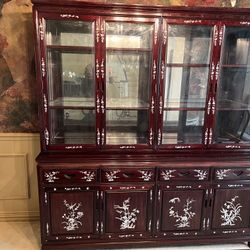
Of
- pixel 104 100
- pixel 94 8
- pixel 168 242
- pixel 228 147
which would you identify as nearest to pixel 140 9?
pixel 94 8

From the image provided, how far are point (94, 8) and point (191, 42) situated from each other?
89 cm

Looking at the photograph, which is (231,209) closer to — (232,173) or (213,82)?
(232,173)

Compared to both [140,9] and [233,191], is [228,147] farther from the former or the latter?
[140,9]

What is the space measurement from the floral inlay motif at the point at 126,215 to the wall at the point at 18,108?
3.44 feet

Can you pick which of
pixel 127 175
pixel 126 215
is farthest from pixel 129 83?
pixel 126 215

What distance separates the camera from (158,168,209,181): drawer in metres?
2.23

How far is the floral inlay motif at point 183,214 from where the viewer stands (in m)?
Answer: 2.30

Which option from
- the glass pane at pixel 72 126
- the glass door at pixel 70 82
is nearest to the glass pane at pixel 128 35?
the glass door at pixel 70 82

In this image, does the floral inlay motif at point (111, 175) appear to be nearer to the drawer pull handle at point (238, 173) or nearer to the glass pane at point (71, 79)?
the glass pane at point (71, 79)

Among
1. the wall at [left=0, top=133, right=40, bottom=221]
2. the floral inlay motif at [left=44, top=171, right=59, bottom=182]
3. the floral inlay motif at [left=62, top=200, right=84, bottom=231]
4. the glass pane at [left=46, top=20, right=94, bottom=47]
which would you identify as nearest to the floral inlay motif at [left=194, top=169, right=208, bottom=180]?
the floral inlay motif at [left=62, top=200, right=84, bottom=231]

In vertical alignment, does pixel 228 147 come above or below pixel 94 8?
below

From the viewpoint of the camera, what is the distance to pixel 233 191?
2.32 metres

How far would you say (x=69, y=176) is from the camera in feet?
7.06

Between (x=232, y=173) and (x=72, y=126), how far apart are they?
1.48 metres
